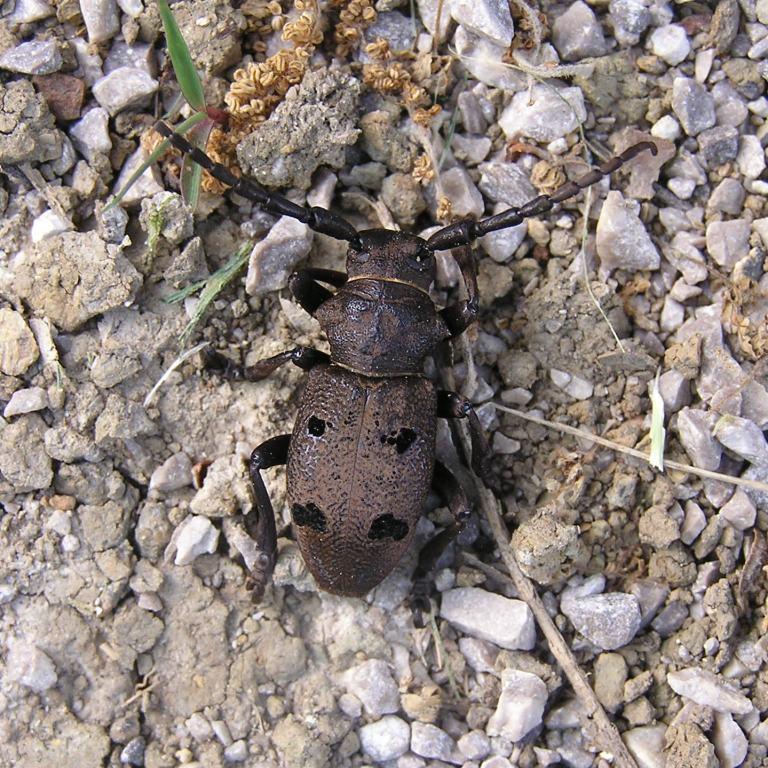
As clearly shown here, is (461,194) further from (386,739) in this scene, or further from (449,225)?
(386,739)

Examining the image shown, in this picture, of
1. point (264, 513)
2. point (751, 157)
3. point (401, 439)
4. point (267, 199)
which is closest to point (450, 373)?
point (401, 439)

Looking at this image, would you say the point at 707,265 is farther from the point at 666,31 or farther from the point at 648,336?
the point at 666,31

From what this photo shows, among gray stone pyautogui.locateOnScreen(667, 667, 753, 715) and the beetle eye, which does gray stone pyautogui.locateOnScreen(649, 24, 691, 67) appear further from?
gray stone pyautogui.locateOnScreen(667, 667, 753, 715)

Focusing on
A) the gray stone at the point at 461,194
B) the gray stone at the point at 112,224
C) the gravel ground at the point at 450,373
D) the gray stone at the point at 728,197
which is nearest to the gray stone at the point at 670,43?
the gravel ground at the point at 450,373

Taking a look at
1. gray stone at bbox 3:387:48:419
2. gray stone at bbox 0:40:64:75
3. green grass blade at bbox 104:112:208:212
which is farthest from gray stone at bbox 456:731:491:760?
gray stone at bbox 0:40:64:75

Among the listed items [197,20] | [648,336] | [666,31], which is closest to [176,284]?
[197,20]
